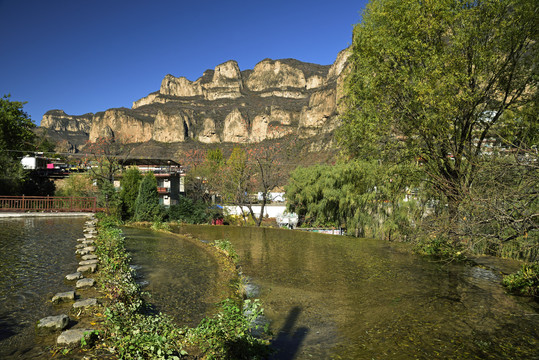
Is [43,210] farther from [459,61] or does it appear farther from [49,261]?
[459,61]

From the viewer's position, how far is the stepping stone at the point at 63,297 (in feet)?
17.4

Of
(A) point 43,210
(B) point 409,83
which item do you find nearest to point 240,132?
(A) point 43,210

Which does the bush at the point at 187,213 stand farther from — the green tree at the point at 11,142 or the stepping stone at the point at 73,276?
the stepping stone at the point at 73,276

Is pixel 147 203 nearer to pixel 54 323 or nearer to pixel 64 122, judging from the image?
pixel 54 323

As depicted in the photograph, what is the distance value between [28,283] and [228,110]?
476 feet

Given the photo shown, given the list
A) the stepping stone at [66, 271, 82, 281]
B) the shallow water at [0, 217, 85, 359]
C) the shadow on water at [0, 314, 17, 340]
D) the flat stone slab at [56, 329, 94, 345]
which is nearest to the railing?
the shallow water at [0, 217, 85, 359]

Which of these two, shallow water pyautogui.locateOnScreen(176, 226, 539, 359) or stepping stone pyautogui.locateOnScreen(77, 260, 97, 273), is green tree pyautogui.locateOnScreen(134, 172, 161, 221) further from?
stepping stone pyautogui.locateOnScreen(77, 260, 97, 273)

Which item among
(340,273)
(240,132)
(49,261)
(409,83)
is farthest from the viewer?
(240,132)

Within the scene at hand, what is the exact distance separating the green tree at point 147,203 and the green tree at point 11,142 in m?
12.2

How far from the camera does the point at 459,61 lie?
33.1ft

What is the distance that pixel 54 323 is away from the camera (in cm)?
428

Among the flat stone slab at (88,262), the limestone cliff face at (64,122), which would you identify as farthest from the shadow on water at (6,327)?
the limestone cliff face at (64,122)

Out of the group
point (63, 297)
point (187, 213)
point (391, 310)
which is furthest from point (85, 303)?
point (187, 213)

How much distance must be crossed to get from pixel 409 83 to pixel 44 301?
11316 millimetres
